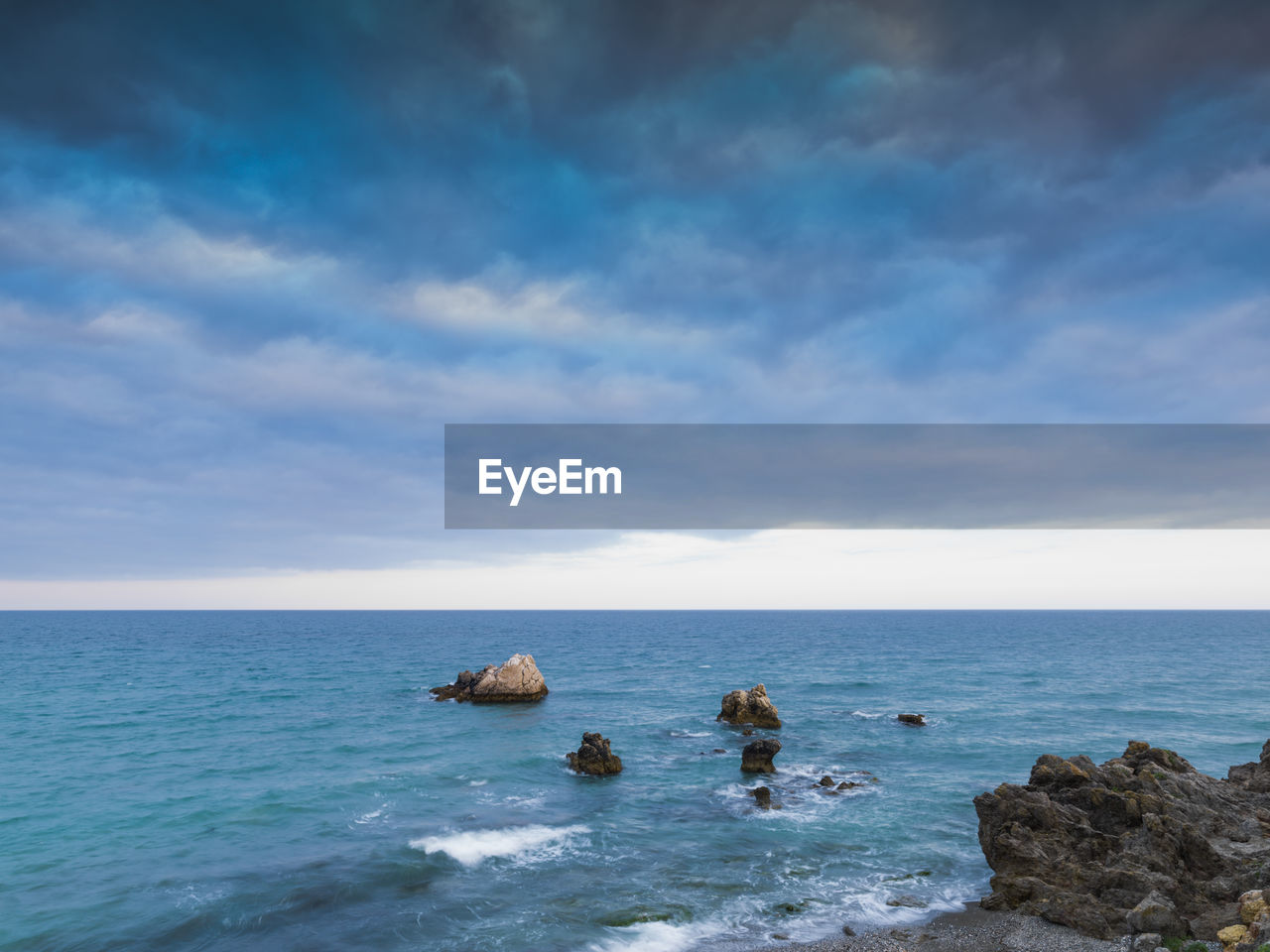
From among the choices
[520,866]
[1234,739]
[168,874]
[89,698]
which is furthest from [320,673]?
[1234,739]

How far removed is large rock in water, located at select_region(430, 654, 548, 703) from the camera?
74312mm

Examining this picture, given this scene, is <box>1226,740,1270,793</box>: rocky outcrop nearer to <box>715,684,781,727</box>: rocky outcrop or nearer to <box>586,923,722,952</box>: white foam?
<box>586,923,722,952</box>: white foam

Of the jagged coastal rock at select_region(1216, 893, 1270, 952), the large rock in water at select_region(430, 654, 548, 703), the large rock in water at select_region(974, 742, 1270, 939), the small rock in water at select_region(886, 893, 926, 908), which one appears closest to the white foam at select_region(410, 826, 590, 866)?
the small rock in water at select_region(886, 893, 926, 908)

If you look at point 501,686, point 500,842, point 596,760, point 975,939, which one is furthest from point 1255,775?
point 501,686

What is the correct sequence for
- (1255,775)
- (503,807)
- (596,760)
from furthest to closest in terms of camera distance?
(596,760) → (503,807) → (1255,775)

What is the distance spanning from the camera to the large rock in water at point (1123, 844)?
21.9 metres

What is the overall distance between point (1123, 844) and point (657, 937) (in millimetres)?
17184

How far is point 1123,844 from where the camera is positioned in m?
24.2

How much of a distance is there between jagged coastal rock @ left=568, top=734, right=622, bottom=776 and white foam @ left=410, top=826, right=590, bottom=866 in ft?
33.4

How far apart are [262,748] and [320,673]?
55771 millimetres

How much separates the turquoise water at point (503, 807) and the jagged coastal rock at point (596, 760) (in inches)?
45.7

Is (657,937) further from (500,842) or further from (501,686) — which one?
(501,686)

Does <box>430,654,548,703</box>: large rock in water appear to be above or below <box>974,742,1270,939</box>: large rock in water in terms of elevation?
below

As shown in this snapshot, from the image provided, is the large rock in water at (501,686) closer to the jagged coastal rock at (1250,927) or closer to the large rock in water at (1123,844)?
the large rock in water at (1123,844)
